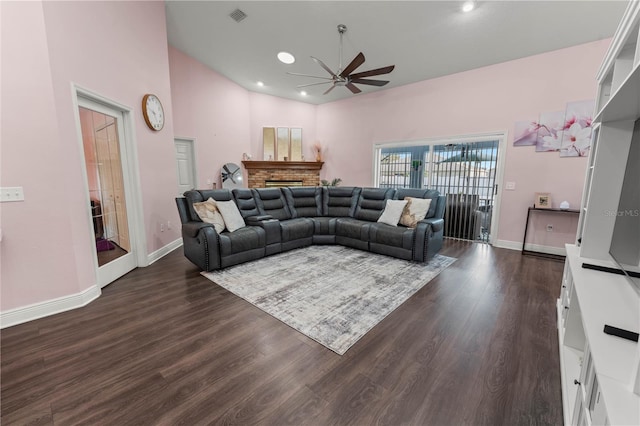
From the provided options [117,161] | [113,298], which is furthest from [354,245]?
[117,161]

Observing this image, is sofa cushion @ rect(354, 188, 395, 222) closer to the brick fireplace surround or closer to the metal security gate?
the metal security gate

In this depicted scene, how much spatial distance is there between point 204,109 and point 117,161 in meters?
2.71

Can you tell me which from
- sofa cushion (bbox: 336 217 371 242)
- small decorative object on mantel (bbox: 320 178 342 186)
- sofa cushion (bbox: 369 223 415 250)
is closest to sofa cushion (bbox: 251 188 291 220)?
sofa cushion (bbox: 336 217 371 242)

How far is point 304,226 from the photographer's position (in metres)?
4.15

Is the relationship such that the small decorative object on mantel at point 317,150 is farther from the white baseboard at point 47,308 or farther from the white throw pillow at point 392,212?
the white baseboard at point 47,308

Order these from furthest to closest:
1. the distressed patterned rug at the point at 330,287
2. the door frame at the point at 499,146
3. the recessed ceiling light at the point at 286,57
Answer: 1. the recessed ceiling light at the point at 286,57
2. the door frame at the point at 499,146
3. the distressed patterned rug at the point at 330,287

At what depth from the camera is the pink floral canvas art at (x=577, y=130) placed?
3.59m

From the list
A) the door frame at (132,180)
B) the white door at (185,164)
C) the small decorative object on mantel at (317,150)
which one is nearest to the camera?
the door frame at (132,180)

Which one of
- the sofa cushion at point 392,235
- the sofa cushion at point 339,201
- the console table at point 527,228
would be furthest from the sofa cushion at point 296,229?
the console table at point 527,228

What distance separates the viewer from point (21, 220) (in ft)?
6.71

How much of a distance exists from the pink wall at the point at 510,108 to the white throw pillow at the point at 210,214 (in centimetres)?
411

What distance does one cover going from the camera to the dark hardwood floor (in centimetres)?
133

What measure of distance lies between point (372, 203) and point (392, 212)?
0.53m

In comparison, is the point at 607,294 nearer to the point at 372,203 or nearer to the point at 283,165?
the point at 372,203
